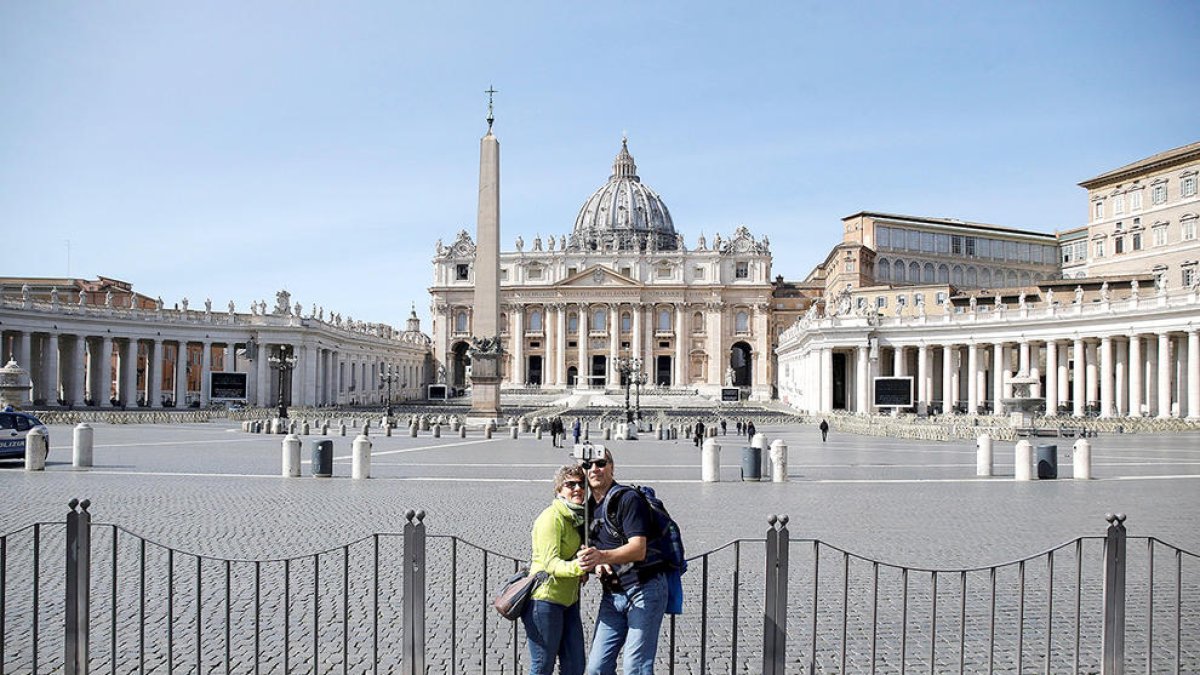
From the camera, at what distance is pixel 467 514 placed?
13898mm

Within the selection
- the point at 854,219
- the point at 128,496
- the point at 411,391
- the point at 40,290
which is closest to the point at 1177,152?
the point at 854,219

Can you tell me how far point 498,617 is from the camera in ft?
26.7

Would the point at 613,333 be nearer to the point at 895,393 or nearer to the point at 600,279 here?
the point at 600,279

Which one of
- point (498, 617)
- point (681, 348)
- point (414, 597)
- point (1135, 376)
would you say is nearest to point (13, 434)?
point (498, 617)

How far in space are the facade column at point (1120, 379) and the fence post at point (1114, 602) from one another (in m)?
48.5

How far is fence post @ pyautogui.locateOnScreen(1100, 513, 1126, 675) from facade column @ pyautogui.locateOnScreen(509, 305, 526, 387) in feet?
348

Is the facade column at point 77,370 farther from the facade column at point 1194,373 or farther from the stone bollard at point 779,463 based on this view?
the facade column at point 1194,373

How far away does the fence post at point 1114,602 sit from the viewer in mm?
6449

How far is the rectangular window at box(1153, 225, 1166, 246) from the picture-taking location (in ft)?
191

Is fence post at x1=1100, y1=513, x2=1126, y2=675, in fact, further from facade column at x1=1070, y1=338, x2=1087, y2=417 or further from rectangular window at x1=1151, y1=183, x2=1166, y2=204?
rectangular window at x1=1151, y1=183, x2=1166, y2=204

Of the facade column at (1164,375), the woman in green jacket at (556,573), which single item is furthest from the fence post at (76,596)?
the facade column at (1164,375)

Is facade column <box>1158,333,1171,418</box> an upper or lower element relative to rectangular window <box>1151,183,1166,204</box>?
lower

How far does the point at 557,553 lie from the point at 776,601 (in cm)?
161

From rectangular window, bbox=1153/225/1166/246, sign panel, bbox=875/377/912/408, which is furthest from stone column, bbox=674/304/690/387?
sign panel, bbox=875/377/912/408
